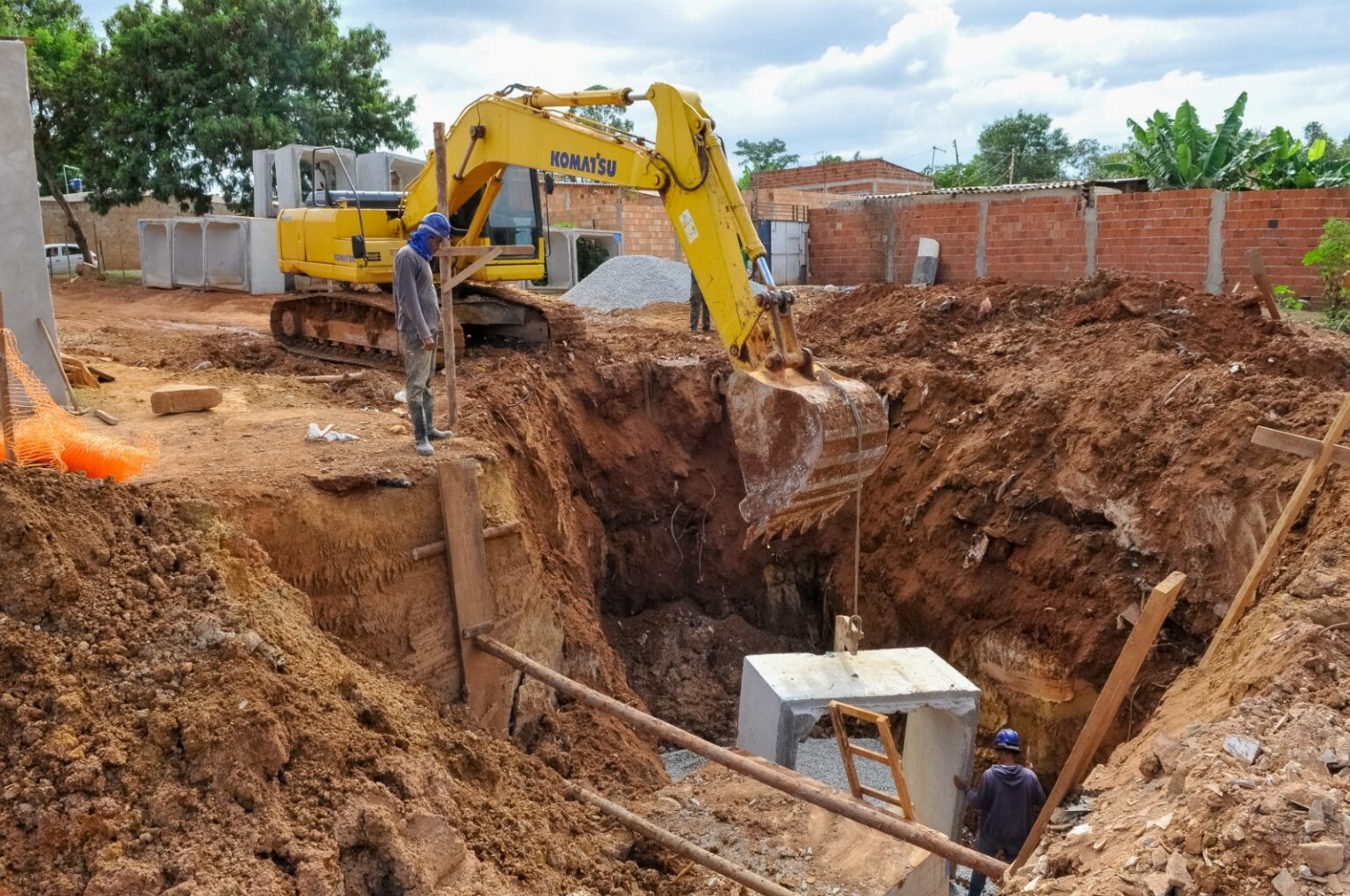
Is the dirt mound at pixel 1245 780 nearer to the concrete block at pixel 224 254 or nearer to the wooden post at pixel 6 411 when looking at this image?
the wooden post at pixel 6 411

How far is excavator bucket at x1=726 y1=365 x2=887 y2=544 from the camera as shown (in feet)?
20.4

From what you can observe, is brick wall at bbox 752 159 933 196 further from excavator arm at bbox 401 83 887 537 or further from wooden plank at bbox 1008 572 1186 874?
wooden plank at bbox 1008 572 1186 874

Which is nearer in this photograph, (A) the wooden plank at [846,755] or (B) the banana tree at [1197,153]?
(A) the wooden plank at [846,755]

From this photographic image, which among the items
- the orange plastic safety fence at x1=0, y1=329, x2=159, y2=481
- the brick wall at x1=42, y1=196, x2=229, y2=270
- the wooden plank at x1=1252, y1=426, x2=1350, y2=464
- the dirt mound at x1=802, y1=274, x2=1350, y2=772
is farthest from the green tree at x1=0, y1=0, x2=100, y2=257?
the wooden plank at x1=1252, y1=426, x2=1350, y2=464

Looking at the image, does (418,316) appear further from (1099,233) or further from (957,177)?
(957,177)

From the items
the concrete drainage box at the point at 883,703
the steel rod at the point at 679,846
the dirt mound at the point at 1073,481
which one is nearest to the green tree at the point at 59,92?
the dirt mound at the point at 1073,481

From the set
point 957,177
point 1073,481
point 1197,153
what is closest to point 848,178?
point 957,177

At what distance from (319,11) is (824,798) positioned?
→ 24441mm

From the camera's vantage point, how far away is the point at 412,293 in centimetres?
734

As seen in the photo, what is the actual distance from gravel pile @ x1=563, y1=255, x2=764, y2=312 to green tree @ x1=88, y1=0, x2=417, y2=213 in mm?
9033

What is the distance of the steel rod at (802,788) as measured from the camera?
15.8 feet

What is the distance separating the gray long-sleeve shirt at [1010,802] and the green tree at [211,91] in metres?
21.5

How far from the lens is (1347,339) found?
33.1 feet

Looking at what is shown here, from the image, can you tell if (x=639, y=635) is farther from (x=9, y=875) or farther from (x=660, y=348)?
(x=9, y=875)
